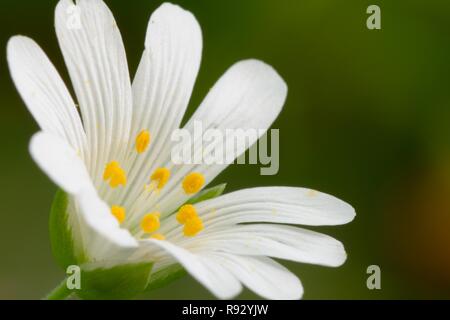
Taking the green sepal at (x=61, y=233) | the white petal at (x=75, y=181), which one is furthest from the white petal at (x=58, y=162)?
the green sepal at (x=61, y=233)

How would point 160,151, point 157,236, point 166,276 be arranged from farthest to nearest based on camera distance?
point 160,151, point 157,236, point 166,276

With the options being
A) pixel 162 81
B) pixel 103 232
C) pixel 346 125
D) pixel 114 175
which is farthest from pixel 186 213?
pixel 346 125

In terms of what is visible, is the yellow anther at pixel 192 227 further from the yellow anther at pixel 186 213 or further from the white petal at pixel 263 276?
the white petal at pixel 263 276

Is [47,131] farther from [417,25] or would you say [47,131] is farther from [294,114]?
[417,25]

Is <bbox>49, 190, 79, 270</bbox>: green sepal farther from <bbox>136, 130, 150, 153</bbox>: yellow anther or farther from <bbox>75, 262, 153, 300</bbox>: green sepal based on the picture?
<bbox>136, 130, 150, 153</bbox>: yellow anther

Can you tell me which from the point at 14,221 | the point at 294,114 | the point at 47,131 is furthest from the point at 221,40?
the point at 47,131

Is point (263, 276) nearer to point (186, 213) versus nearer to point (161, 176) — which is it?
point (186, 213)

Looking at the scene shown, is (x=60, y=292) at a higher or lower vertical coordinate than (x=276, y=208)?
lower
